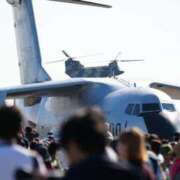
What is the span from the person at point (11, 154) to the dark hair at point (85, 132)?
27.0 inches

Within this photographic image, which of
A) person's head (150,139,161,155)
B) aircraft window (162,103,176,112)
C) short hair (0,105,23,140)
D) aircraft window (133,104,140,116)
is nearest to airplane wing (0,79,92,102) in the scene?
aircraft window (133,104,140,116)

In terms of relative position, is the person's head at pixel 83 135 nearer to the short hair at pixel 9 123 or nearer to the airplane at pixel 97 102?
the short hair at pixel 9 123

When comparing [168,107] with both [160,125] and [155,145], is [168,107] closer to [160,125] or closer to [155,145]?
[160,125]

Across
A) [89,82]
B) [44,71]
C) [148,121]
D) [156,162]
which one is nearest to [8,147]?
[156,162]

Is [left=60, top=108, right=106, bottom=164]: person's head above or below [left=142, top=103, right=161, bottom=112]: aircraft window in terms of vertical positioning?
above

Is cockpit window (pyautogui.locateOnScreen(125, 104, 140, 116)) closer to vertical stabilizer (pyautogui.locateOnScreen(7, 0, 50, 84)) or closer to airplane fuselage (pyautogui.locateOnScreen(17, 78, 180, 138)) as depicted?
airplane fuselage (pyautogui.locateOnScreen(17, 78, 180, 138))

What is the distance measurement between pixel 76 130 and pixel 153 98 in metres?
18.4

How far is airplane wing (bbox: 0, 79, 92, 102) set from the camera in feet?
82.4

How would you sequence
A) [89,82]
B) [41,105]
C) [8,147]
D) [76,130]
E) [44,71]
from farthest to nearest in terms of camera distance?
[44,71] → [41,105] → [89,82] → [8,147] → [76,130]

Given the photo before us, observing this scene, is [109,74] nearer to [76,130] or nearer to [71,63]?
[71,63]

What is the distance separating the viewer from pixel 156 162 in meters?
7.36

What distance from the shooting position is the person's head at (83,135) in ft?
13.5

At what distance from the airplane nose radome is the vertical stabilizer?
38.4 ft

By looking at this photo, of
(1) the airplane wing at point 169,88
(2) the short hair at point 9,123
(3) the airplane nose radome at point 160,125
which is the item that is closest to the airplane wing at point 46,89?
(3) the airplane nose radome at point 160,125
